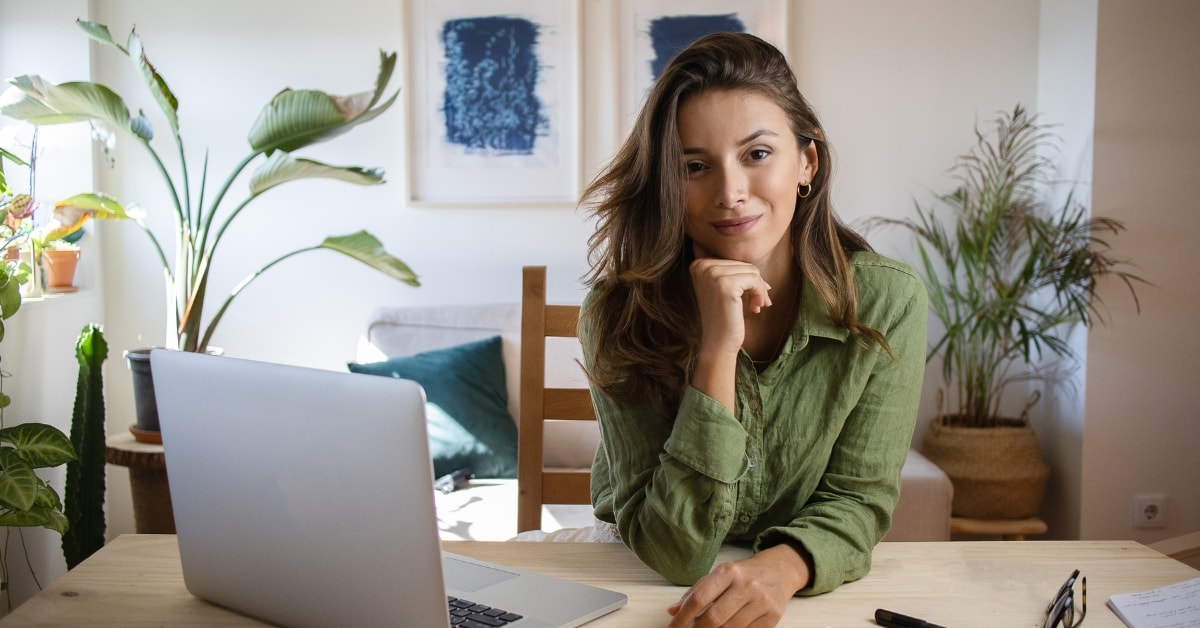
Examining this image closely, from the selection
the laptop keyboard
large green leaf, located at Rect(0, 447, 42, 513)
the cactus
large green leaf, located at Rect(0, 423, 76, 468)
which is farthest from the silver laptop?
the cactus

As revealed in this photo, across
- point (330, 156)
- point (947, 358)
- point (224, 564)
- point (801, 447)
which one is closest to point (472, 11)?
point (330, 156)

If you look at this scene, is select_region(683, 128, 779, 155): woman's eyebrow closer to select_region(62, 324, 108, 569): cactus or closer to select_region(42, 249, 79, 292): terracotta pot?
select_region(62, 324, 108, 569): cactus

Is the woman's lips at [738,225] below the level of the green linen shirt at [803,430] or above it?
above

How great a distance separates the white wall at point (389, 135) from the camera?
3436mm

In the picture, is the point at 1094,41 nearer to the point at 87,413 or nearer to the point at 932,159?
the point at 932,159

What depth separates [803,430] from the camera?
1.40 m

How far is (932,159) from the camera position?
3473 millimetres

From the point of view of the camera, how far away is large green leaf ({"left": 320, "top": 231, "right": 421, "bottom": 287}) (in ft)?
9.86

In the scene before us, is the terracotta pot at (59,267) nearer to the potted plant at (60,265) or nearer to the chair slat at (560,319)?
the potted plant at (60,265)

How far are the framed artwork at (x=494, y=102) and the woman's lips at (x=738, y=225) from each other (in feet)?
6.69

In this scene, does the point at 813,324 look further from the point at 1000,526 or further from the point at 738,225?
the point at 1000,526

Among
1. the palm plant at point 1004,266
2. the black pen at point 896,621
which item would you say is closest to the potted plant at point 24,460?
the black pen at point 896,621

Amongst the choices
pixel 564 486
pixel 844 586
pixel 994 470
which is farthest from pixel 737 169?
pixel 994 470

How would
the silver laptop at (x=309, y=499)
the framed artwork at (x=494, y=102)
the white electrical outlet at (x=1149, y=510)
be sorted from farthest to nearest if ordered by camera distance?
the framed artwork at (x=494, y=102)
the white electrical outlet at (x=1149, y=510)
the silver laptop at (x=309, y=499)
